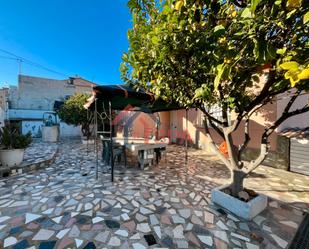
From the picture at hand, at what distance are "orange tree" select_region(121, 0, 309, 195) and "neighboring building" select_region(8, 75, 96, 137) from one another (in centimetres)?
1258

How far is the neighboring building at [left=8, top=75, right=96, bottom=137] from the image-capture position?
39.7 feet

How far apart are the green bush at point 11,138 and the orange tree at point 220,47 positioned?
12.4 feet

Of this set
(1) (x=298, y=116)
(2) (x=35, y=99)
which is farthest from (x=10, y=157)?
(2) (x=35, y=99)

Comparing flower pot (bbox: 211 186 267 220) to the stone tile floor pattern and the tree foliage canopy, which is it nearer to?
the stone tile floor pattern

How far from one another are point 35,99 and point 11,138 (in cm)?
1266

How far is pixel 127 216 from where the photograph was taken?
2.46m

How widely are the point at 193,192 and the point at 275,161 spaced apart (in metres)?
3.43

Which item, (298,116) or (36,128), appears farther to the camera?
(36,128)

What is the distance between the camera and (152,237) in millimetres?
2043

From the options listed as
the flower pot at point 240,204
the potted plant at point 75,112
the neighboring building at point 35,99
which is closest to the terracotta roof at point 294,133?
the flower pot at point 240,204

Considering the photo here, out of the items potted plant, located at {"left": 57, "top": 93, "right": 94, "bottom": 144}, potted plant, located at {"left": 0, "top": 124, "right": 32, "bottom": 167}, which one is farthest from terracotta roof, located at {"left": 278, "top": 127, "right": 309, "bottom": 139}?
potted plant, located at {"left": 57, "top": 93, "right": 94, "bottom": 144}

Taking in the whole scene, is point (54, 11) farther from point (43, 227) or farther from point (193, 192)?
point (193, 192)

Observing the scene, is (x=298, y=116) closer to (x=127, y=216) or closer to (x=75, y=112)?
(x=127, y=216)

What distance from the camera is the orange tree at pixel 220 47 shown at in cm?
106
